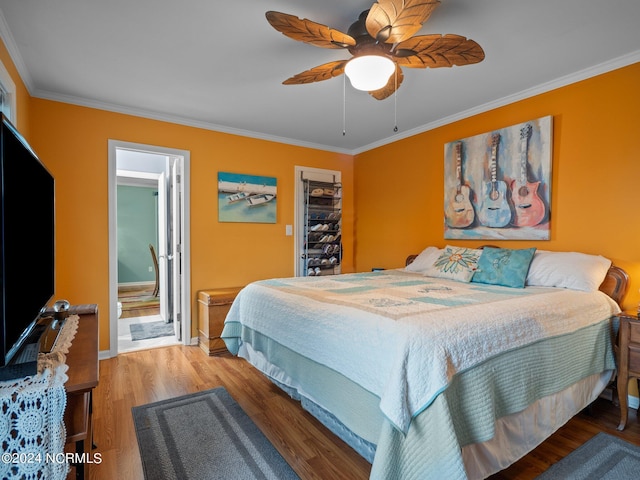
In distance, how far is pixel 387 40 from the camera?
1753 mm

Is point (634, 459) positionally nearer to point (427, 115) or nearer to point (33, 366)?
point (33, 366)

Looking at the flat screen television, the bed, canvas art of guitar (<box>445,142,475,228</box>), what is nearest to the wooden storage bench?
the bed

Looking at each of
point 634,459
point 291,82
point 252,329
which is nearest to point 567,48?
point 291,82

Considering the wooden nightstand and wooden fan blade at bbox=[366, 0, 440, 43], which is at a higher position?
wooden fan blade at bbox=[366, 0, 440, 43]

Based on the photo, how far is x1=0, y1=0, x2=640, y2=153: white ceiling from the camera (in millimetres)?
1839

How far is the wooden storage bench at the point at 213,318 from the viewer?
3.35 meters

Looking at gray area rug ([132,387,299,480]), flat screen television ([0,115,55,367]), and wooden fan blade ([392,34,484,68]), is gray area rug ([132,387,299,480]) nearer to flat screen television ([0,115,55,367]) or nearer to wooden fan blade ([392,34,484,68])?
flat screen television ([0,115,55,367])

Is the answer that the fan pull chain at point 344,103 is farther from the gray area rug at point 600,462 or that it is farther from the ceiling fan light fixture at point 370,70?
the gray area rug at point 600,462

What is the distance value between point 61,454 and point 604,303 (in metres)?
2.87

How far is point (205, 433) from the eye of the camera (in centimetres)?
196

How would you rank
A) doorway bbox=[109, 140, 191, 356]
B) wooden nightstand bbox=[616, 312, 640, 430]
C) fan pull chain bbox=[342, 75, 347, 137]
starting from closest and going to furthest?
wooden nightstand bbox=[616, 312, 640, 430]
fan pull chain bbox=[342, 75, 347, 137]
doorway bbox=[109, 140, 191, 356]

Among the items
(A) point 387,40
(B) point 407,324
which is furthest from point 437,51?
(B) point 407,324

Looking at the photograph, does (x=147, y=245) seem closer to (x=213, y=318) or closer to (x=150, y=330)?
(x=150, y=330)

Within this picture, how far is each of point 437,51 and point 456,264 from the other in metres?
1.73
